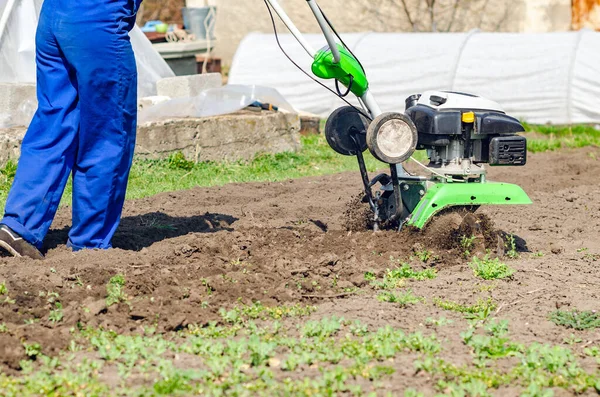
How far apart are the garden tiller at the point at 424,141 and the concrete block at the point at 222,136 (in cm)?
312

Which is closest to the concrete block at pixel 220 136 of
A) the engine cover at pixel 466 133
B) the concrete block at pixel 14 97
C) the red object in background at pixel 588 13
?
the concrete block at pixel 14 97

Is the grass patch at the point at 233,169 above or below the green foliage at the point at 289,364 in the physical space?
below

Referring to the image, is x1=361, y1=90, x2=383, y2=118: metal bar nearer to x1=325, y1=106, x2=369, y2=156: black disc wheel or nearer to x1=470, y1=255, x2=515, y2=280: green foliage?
x1=325, y1=106, x2=369, y2=156: black disc wheel

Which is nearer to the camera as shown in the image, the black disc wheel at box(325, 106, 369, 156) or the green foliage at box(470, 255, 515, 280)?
the green foliage at box(470, 255, 515, 280)

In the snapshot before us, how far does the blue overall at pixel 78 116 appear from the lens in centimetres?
475

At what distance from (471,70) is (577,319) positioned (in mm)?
8393

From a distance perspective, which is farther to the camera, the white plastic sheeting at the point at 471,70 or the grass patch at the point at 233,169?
the white plastic sheeting at the point at 471,70

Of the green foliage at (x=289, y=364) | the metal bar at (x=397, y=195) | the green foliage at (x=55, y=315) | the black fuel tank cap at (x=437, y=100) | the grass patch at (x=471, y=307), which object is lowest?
the grass patch at (x=471, y=307)

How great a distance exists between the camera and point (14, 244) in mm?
4758

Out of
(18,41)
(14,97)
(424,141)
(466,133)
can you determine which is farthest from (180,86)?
(466,133)

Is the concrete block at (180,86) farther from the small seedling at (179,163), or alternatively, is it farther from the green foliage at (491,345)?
the green foliage at (491,345)

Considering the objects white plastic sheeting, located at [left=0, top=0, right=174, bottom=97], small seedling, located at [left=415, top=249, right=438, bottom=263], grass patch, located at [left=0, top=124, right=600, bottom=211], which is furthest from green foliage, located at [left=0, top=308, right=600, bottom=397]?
white plastic sheeting, located at [left=0, top=0, right=174, bottom=97]

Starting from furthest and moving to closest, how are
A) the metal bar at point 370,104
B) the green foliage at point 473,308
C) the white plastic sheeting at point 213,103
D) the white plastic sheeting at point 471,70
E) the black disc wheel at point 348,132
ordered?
the white plastic sheeting at point 471,70 → the white plastic sheeting at point 213,103 → the black disc wheel at point 348,132 → the metal bar at point 370,104 → the green foliage at point 473,308

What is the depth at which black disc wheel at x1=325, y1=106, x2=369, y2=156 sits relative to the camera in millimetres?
5371
